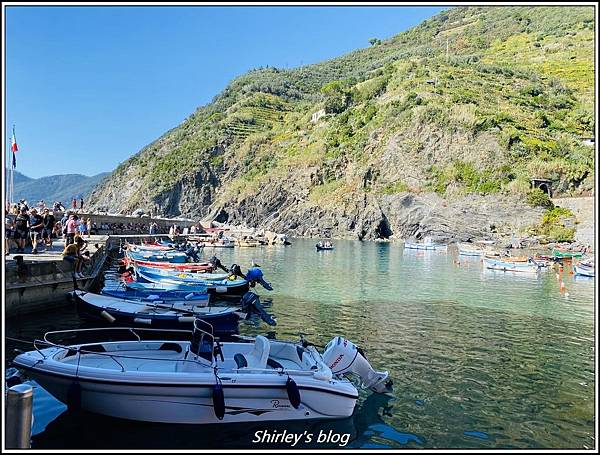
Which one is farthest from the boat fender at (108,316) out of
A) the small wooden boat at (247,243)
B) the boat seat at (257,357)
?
the small wooden boat at (247,243)

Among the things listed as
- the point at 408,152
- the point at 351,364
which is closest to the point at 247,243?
the point at 408,152

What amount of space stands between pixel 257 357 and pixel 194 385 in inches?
70.9

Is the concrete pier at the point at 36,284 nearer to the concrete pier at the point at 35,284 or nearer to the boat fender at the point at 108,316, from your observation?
the concrete pier at the point at 35,284

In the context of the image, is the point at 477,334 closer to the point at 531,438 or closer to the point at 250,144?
the point at 531,438

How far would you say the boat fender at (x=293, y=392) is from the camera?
352 inches

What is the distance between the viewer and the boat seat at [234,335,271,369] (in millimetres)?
9844

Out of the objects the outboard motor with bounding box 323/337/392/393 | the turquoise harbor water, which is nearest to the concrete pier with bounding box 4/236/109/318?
the turquoise harbor water

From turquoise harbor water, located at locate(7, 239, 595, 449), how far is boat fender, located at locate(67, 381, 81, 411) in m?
0.47

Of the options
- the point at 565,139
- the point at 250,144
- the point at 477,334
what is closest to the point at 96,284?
the point at 477,334

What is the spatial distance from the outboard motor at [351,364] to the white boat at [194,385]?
39 cm

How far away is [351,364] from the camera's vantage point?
1070 cm

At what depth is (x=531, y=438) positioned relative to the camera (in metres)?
9.36

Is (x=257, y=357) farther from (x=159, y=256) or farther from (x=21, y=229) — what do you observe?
(x=159, y=256)

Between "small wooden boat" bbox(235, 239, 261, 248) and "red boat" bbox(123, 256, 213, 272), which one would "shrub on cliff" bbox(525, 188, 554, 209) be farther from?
"red boat" bbox(123, 256, 213, 272)
